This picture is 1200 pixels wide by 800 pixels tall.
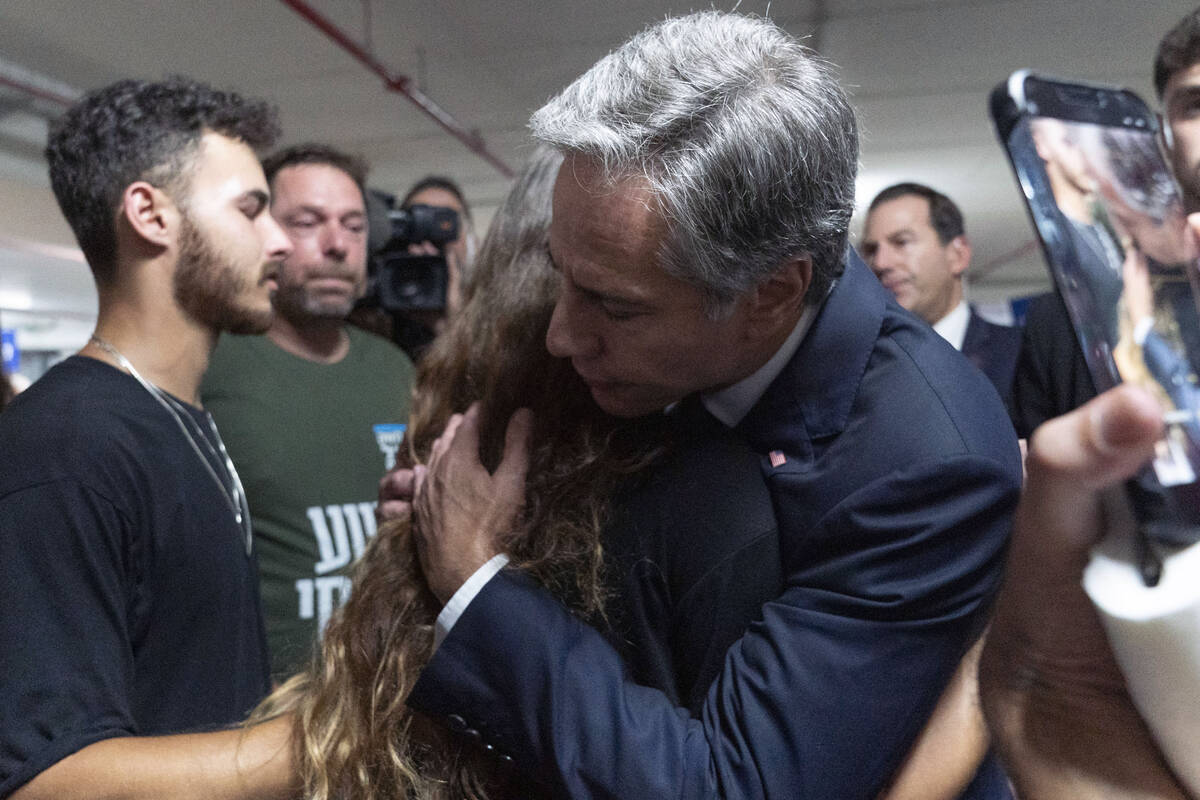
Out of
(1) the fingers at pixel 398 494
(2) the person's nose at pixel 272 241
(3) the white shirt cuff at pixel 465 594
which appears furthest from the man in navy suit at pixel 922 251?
(3) the white shirt cuff at pixel 465 594

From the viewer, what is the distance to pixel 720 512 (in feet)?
2.74

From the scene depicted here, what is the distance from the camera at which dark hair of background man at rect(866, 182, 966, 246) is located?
3229 mm

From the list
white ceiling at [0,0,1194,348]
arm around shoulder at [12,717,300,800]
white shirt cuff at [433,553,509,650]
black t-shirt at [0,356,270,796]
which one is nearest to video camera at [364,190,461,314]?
black t-shirt at [0,356,270,796]

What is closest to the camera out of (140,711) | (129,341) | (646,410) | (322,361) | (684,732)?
(684,732)

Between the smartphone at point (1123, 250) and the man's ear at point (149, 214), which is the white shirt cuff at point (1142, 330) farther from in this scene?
the man's ear at point (149, 214)

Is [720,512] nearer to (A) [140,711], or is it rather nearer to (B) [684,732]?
(B) [684,732]

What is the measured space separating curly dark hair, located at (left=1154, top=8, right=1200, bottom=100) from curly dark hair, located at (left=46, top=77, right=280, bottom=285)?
162 centimetres

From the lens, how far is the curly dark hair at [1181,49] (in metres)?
1.41

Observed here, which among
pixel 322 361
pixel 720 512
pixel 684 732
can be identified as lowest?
pixel 684 732

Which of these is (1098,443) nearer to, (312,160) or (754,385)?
(754,385)

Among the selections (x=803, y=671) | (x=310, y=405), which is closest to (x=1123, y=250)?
(x=803, y=671)

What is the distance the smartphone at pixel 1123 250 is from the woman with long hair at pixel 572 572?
1.36ft

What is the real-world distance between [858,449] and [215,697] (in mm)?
975

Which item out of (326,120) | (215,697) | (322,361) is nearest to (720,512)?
(215,697)
